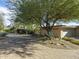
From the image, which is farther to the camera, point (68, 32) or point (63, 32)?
point (68, 32)

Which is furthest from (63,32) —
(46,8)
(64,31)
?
(46,8)

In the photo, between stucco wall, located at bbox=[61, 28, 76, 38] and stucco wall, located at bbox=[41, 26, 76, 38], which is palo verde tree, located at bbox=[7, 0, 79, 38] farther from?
stucco wall, located at bbox=[61, 28, 76, 38]

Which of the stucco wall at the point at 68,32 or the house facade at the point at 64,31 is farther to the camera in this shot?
the stucco wall at the point at 68,32

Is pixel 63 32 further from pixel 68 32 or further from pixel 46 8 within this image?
pixel 46 8

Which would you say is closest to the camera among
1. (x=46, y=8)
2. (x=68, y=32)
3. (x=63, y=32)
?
(x=46, y=8)

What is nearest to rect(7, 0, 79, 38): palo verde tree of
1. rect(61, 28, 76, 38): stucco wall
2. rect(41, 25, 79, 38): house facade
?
rect(41, 25, 79, 38): house facade

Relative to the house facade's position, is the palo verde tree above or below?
above

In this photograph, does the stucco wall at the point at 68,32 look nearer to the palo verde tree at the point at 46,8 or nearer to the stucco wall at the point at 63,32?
the stucco wall at the point at 63,32

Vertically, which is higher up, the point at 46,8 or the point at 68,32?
the point at 46,8

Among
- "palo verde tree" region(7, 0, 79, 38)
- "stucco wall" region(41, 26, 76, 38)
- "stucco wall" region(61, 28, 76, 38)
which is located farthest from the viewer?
"stucco wall" region(61, 28, 76, 38)

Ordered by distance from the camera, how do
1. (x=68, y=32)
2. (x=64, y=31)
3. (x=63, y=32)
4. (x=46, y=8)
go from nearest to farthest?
1. (x=46, y=8)
2. (x=63, y=32)
3. (x=64, y=31)
4. (x=68, y=32)

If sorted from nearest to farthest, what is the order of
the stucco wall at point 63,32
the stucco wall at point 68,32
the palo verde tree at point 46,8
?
the palo verde tree at point 46,8, the stucco wall at point 63,32, the stucco wall at point 68,32

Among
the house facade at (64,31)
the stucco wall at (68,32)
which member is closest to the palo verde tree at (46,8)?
the house facade at (64,31)

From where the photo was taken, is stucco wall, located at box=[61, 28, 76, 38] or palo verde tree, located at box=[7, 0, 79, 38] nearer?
palo verde tree, located at box=[7, 0, 79, 38]
